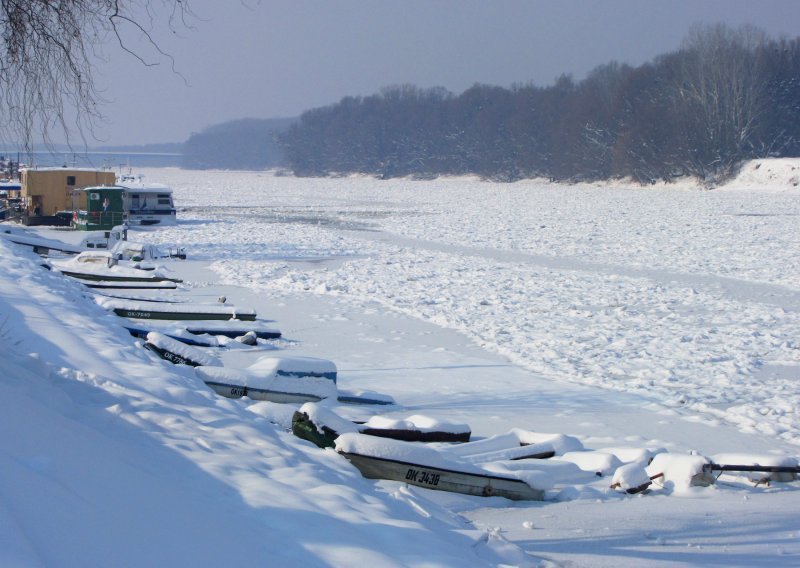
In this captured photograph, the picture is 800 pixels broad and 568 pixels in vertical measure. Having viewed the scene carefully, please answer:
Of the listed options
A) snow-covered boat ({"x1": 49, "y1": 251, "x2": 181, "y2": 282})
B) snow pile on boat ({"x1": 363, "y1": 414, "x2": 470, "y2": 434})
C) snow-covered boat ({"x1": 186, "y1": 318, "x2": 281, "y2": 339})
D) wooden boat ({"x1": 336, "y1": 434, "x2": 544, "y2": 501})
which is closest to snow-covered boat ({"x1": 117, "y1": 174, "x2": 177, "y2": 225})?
snow-covered boat ({"x1": 49, "y1": 251, "x2": 181, "y2": 282})

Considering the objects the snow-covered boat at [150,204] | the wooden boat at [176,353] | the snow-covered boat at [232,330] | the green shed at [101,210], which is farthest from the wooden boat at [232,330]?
the snow-covered boat at [150,204]

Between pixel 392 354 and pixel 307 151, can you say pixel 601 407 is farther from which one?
pixel 307 151

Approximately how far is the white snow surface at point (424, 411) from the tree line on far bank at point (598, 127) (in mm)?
65825

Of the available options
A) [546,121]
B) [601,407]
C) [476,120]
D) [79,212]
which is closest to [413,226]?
[79,212]

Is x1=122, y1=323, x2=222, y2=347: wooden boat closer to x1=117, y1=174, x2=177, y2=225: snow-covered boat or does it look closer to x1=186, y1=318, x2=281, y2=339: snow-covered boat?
x1=186, y1=318, x2=281, y2=339: snow-covered boat

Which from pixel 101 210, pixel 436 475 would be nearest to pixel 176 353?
pixel 436 475

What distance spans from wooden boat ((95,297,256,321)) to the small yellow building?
1053 inches

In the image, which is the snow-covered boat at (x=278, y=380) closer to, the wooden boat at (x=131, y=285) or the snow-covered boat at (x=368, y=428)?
the snow-covered boat at (x=368, y=428)

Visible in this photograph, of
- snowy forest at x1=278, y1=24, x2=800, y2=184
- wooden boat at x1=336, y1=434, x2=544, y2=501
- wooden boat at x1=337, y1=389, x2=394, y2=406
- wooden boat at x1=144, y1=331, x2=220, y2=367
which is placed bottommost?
wooden boat at x1=337, y1=389, x2=394, y2=406

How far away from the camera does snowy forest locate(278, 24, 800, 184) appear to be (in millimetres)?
85188

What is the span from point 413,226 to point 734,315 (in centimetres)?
2336

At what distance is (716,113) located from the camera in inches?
3356

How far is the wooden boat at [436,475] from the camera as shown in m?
5.82

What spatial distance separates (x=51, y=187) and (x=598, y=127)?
79.4 meters
